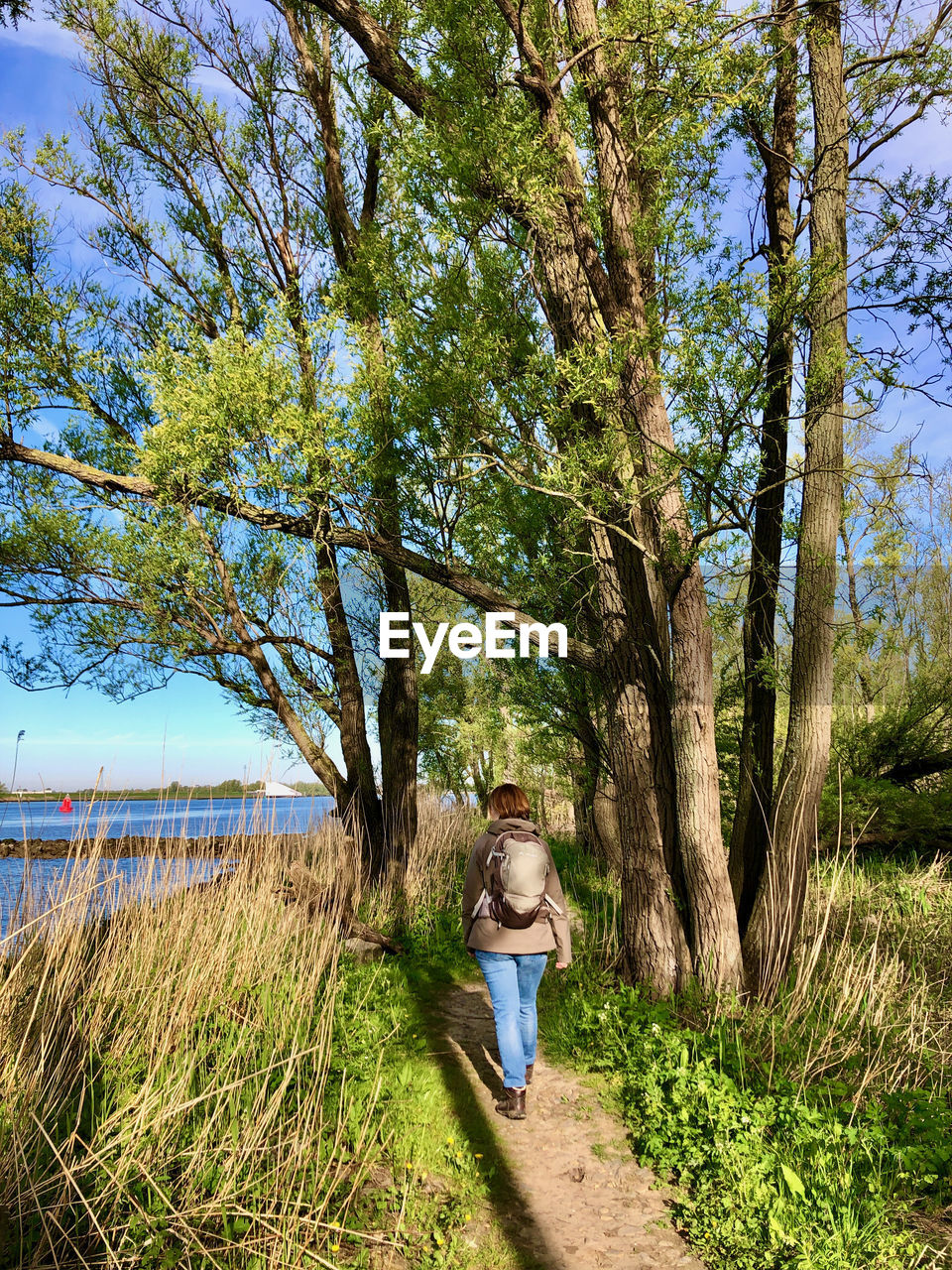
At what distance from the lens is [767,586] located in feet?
20.9

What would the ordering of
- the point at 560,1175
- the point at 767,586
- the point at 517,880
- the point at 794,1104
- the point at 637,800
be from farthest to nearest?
1. the point at 767,586
2. the point at 637,800
3. the point at 517,880
4. the point at 560,1175
5. the point at 794,1104

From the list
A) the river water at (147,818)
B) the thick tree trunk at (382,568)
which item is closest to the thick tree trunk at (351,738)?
the thick tree trunk at (382,568)

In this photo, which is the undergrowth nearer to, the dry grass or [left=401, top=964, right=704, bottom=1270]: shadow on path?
[left=401, top=964, right=704, bottom=1270]: shadow on path

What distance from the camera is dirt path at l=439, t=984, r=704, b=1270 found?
3.42 meters

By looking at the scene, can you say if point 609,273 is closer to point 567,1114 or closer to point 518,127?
point 518,127

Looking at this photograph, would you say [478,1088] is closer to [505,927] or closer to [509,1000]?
[509,1000]

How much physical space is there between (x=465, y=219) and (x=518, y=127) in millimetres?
963

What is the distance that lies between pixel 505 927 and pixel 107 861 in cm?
213

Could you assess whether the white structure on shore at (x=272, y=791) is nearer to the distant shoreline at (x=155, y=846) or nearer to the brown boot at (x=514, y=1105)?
the distant shoreline at (x=155, y=846)

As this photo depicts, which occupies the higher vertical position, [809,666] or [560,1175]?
[809,666]

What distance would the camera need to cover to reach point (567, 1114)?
462cm

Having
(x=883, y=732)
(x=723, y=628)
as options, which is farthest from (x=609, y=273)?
(x=883, y=732)

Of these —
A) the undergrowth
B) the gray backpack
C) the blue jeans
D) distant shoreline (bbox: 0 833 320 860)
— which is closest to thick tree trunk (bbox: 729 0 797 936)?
the undergrowth

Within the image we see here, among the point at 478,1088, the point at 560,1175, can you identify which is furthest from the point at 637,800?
the point at 560,1175
